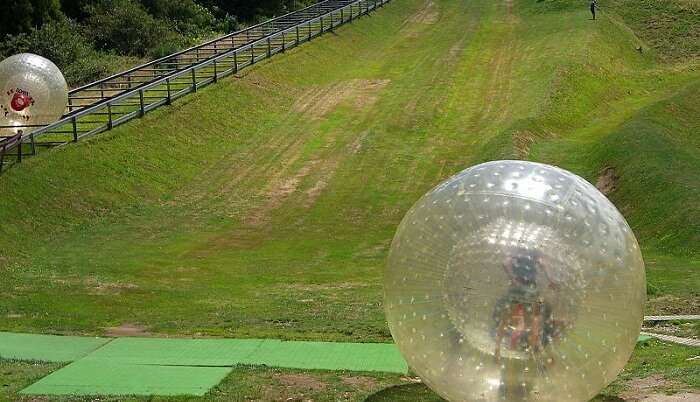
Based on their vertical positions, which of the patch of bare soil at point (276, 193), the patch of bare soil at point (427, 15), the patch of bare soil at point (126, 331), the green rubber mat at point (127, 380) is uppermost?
the green rubber mat at point (127, 380)

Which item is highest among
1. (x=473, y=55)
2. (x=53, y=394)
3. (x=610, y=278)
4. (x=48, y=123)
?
(x=610, y=278)

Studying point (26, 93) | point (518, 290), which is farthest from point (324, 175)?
point (518, 290)

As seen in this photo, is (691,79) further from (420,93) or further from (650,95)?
(420,93)

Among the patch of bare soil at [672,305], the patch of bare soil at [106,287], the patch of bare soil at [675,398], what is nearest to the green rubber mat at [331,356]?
the patch of bare soil at [675,398]

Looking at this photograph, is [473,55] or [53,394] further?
[473,55]

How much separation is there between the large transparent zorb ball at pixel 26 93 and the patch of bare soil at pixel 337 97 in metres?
12.3

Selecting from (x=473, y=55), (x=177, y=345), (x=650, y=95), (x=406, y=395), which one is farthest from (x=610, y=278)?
(x=473, y=55)

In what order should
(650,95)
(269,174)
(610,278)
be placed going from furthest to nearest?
(650,95)
(269,174)
(610,278)

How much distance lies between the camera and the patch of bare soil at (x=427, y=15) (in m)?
59.2

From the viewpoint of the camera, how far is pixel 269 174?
105 ft

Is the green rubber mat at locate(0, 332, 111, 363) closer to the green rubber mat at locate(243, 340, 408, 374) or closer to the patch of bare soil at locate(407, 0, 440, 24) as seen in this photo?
the green rubber mat at locate(243, 340, 408, 374)

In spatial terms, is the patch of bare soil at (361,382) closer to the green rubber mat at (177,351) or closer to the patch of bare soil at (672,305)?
the green rubber mat at (177,351)

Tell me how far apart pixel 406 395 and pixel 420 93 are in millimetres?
30736

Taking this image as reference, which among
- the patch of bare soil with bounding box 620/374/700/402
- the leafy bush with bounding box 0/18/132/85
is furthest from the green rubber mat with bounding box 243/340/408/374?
the leafy bush with bounding box 0/18/132/85
